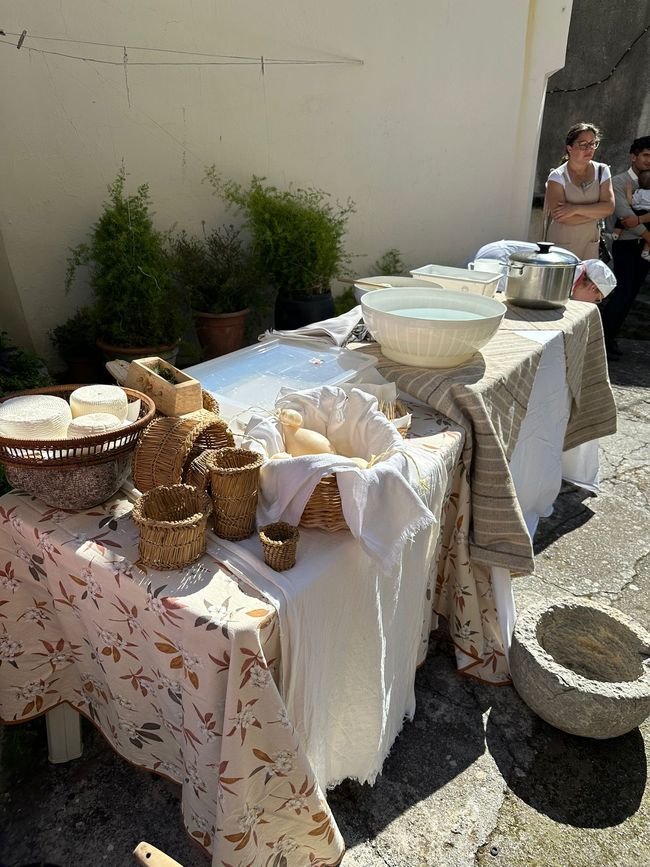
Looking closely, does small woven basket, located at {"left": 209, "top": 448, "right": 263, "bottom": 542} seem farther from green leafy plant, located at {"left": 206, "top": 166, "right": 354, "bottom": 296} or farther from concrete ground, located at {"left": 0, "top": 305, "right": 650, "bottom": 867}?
green leafy plant, located at {"left": 206, "top": 166, "right": 354, "bottom": 296}

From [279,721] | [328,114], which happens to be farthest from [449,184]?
[279,721]

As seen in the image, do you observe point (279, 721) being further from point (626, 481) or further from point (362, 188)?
point (362, 188)

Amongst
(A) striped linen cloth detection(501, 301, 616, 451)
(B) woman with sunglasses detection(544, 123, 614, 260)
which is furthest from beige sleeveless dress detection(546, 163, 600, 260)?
(A) striped linen cloth detection(501, 301, 616, 451)

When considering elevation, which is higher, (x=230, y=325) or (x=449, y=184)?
(x=449, y=184)

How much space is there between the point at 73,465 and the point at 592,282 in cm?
259

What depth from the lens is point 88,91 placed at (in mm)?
2764

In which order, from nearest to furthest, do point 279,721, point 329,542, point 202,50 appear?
1. point 279,721
2. point 329,542
3. point 202,50

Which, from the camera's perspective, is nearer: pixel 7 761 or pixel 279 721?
pixel 279 721

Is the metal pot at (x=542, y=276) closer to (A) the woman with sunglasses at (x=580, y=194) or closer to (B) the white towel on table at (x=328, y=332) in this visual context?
(B) the white towel on table at (x=328, y=332)

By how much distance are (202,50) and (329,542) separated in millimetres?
3060

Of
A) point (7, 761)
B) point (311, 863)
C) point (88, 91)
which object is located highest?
point (88, 91)

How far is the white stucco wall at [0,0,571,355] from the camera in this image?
2709 mm

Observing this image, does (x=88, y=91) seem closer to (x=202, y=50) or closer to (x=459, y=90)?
(x=202, y=50)

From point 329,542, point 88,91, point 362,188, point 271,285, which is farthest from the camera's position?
point 362,188
